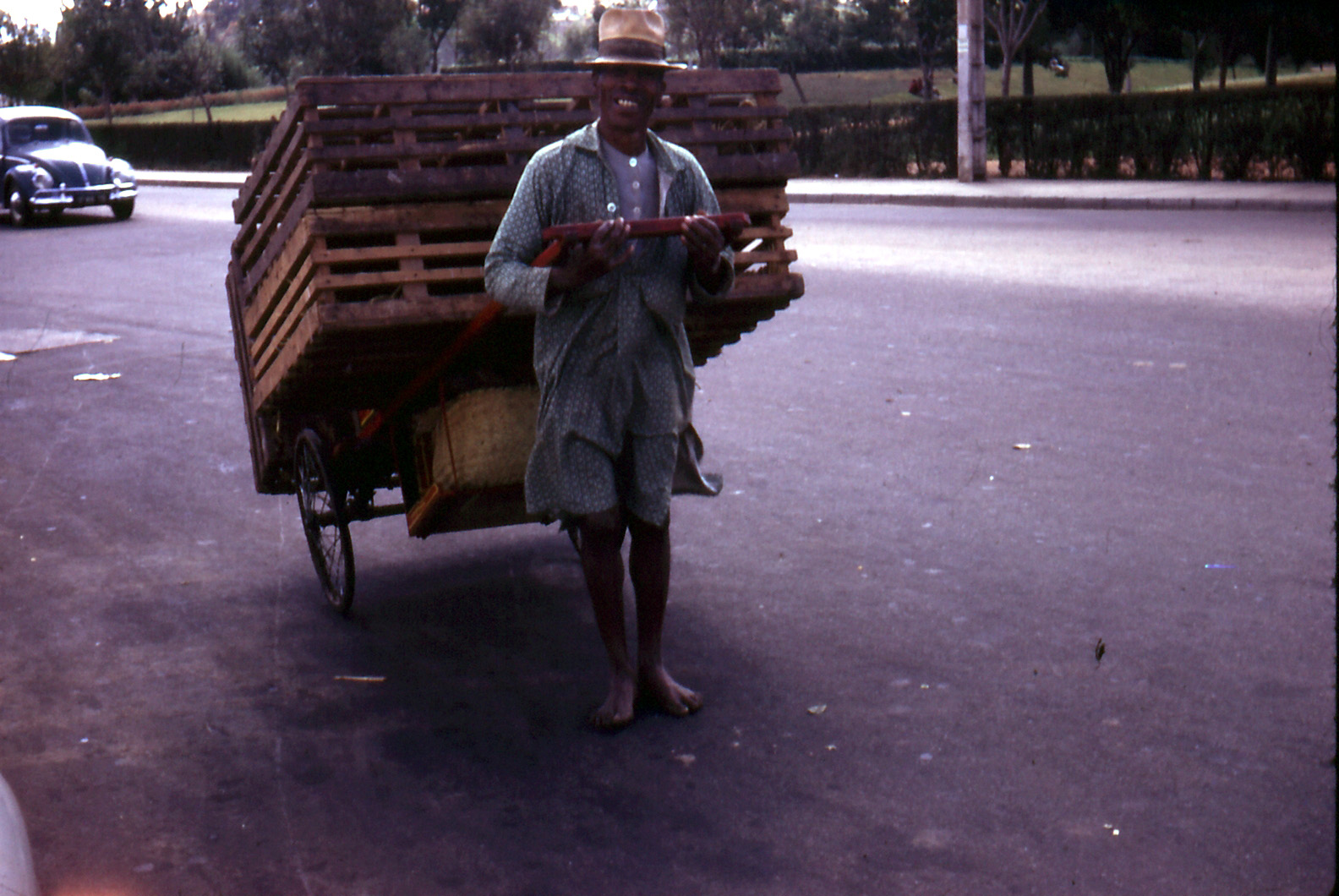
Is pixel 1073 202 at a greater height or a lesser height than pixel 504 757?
lesser

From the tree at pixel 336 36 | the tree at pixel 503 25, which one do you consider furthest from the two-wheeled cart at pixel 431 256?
the tree at pixel 503 25

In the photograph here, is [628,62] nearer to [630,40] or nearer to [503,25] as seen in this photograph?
[630,40]

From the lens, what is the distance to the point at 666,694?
4.31 meters

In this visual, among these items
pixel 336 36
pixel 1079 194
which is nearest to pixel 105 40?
pixel 336 36

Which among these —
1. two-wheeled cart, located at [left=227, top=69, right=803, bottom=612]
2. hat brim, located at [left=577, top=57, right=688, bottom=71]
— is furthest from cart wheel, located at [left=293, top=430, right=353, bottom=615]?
hat brim, located at [left=577, top=57, right=688, bottom=71]

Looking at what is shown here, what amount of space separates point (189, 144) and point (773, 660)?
4616 cm

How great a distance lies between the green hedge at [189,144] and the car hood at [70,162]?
16762 millimetres

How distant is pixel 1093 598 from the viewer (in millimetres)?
5156

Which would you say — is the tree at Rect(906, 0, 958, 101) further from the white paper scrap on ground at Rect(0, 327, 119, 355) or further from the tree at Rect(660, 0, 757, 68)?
the white paper scrap on ground at Rect(0, 327, 119, 355)

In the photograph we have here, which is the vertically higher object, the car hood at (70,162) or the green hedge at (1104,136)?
the car hood at (70,162)

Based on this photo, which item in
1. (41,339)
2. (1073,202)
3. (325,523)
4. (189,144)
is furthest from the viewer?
(189,144)

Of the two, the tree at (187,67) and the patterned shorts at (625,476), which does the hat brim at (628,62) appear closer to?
the patterned shorts at (625,476)

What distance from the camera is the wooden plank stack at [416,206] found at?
4.28m

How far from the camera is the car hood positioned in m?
25.0
